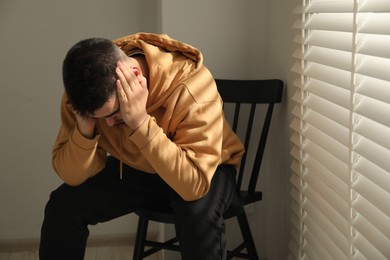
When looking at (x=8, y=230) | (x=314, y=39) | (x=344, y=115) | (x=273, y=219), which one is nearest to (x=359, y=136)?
(x=344, y=115)

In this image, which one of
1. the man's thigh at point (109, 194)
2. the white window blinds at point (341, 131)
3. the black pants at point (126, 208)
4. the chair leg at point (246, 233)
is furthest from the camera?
the chair leg at point (246, 233)

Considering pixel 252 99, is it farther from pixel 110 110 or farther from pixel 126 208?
pixel 110 110

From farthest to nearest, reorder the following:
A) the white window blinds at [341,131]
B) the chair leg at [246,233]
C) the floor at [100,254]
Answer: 1. the floor at [100,254]
2. the chair leg at [246,233]
3. the white window blinds at [341,131]

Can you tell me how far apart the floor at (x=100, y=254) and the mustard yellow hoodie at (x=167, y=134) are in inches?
30.9

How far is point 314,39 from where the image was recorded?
1699 mm

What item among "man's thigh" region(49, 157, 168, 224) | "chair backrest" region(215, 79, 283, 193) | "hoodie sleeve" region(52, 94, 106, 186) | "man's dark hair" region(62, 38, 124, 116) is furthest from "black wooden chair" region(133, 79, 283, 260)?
"man's dark hair" region(62, 38, 124, 116)

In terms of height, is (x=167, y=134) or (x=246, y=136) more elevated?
(x=167, y=134)

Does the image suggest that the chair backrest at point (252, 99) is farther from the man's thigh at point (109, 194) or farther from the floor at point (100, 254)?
the floor at point (100, 254)

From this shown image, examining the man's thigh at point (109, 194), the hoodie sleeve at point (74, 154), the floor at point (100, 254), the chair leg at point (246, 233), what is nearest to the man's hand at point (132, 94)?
the hoodie sleeve at point (74, 154)

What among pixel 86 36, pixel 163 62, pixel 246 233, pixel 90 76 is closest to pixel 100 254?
pixel 246 233

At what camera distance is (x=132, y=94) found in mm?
1471

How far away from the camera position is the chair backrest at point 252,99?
201cm

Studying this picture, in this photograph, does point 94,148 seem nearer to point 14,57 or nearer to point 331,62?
point 331,62

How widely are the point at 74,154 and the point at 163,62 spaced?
36cm
